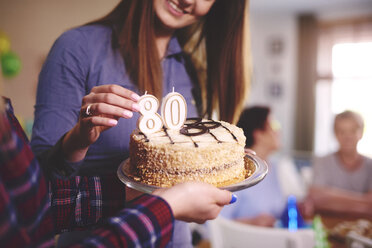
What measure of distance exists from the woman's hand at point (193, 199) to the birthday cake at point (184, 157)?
138 millimetres

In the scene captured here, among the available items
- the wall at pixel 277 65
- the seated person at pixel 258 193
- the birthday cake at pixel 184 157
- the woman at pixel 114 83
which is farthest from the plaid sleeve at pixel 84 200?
the wall at pixel 277 65

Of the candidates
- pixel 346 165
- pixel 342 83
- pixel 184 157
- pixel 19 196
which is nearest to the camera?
pixel 19 196

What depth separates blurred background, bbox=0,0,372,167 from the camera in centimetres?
589

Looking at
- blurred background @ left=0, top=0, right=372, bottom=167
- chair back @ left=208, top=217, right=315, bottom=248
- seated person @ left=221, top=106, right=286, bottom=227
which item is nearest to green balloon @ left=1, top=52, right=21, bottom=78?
seated person @ left=221, top=106, right=286, bottom=227

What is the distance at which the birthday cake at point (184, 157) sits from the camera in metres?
0.79

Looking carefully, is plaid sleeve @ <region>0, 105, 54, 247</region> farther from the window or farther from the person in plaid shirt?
the window

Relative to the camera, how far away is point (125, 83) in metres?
0.93

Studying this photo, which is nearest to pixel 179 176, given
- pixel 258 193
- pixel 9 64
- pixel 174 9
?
pixel 174 9

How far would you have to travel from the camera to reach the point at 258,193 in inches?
87.0

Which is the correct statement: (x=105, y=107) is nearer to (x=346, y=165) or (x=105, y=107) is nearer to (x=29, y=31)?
(x=346, y=165)

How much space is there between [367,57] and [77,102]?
6511 millimetres

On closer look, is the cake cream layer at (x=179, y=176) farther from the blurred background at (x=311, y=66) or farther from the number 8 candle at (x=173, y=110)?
the blurred background at (x=311, y=66)

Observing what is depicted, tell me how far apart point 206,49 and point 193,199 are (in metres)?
0.69

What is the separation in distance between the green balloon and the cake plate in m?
2.65
